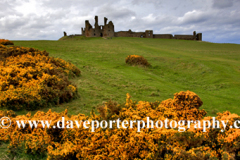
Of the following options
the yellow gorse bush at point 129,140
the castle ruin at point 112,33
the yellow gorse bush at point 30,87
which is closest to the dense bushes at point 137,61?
the yellow gorse bush at point 30,87

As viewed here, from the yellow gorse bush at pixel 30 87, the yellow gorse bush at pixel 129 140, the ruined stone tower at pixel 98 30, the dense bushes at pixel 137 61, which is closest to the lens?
the yellow gorse bush at pixel 129 140

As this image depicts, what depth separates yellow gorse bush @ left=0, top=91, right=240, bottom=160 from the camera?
3.05m

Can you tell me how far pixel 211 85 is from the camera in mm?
13336

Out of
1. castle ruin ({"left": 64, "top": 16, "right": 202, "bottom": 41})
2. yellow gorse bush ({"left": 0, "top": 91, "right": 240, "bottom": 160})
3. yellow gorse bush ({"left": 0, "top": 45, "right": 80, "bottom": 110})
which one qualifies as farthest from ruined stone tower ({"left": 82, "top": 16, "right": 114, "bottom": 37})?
yellow gorse bush ({"left": 0, "top": 91, "right": 240, "bottom": 160})

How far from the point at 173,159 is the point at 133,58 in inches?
674

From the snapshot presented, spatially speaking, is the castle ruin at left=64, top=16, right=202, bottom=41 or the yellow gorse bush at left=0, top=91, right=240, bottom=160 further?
the castle ruin at left=64, top=16, right=202, bottom=41

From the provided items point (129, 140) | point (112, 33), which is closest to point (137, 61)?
point (129, 140)

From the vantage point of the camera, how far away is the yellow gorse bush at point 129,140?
10.0 feet

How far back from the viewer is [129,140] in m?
3.50

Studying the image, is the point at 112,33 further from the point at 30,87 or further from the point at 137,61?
the point at 30,87

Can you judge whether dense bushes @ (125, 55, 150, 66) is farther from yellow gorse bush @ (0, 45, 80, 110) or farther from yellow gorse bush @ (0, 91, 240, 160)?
yellow gorse bush @ (0, 91, 240, 160)

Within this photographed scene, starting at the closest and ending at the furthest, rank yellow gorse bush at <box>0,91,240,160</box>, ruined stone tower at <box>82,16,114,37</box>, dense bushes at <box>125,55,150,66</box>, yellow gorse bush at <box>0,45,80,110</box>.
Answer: yellow gorse bush at <box>0,91,240,160</box> → yellow gorse bush at <box>0,45,80,110</box> → dense bushes at <box>125,55,150,66</box> → ruined stone tower at <box>82,16,114,37</box>

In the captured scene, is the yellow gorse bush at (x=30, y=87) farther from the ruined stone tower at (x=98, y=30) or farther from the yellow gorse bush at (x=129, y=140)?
the ruined stone tower at (x=98, y=30)

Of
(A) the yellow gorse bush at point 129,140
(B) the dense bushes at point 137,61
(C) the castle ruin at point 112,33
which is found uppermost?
(C) the castle ruin at point 112,33
